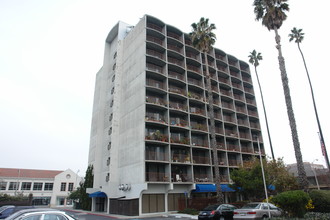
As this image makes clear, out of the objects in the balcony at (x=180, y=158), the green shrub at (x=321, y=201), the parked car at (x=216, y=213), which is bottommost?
the parked car at (x=216, y=213)

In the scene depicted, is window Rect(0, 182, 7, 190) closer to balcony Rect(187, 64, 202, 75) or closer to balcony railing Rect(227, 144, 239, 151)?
balcony Rect(187, 64, 202, 75)

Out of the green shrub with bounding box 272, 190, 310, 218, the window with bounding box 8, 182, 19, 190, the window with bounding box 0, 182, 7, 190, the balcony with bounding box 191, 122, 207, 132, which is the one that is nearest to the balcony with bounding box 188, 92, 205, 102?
the balcony with bounding box 191, 122, 207, 132

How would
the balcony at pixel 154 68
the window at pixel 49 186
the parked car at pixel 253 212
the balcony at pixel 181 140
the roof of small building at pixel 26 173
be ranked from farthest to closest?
1. the window at pixel 49 186
2. the roof of small building at pixel 26 173
3. the balcony at pixel 154 68
4. the balcony at pixel 181 140
5. the parked car at pixel 253 212

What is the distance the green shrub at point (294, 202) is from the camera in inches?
573

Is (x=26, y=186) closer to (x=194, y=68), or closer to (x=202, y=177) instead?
(x=202, y=177)

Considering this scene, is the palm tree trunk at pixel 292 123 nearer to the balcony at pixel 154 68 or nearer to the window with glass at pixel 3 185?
the balcony at pixel 154 68

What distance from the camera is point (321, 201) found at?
17625 millimetres

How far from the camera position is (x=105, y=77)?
46500 mm

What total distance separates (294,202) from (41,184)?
72028 millimetres

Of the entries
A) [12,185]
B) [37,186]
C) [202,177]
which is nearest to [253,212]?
[202,177]

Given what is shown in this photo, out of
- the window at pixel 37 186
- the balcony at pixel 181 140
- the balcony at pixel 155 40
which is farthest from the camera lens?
the window at pixel 37 186

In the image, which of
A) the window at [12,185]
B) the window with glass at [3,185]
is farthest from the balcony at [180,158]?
the window with glass at [3,185]

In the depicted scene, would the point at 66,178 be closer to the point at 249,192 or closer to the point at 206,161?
the point at 206,161

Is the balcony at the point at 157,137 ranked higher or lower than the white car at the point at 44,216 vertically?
higher
